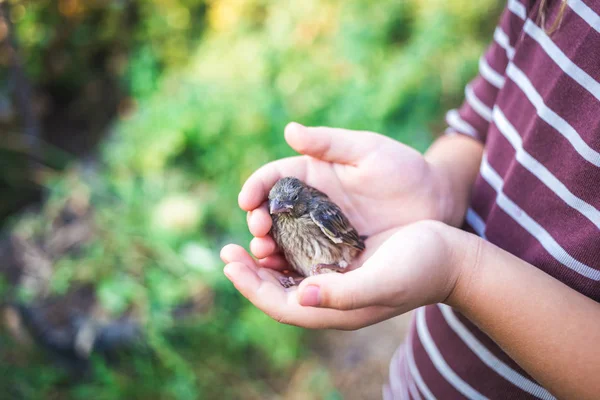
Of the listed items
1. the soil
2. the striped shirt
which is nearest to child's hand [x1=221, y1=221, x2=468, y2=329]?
the striped shirt

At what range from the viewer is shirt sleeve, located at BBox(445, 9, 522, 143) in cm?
209

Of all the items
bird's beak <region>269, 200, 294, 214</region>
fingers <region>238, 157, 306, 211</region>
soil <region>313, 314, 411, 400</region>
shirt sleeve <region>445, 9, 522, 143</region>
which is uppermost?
shirt sleeve <region>445, 9, 522, 143</region>

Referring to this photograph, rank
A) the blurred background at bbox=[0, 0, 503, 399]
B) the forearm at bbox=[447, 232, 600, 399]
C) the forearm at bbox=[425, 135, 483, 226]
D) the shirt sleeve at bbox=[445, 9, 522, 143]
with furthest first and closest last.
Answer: the blurred background at bbox=[0, 0, 503, 399]
the forearm at bbox=[425, 135, 483, 226]
the shirt sleeve at bbox=[445, 9, 522, 143]
the forearm at bbox=[447, 232, 600, 399]

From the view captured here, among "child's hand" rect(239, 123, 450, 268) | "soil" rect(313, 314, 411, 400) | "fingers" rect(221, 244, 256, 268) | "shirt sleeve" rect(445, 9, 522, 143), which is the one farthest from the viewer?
"soil" rect(313, 314, 411, 400)

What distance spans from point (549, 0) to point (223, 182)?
3.59 meters

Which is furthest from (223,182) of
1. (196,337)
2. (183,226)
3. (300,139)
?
(300,139)

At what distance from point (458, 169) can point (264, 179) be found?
0.92 meters

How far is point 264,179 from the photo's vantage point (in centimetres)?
230

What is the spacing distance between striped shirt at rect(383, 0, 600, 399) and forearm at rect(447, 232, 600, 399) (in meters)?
0.13

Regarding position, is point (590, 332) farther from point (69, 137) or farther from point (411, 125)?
point (69, 137)

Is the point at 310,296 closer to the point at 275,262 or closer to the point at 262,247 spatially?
the point at 262,247

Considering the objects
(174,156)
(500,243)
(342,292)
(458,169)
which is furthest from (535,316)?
(174,156)

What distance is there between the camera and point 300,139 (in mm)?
2203

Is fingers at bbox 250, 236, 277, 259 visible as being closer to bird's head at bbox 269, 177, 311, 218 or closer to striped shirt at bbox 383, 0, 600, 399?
bird's head at bbox 269, 177, 311, 218
